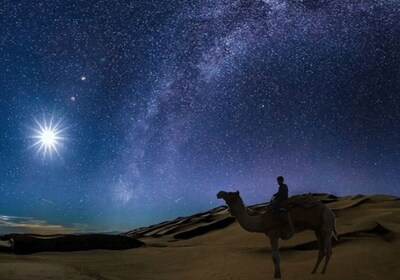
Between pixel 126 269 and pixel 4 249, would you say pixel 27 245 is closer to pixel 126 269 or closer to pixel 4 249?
pixel 4 249

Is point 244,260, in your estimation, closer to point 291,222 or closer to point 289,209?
point 291,222

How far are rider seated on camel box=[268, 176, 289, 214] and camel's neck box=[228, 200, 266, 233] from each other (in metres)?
0.55

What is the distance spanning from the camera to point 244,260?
1574 centimetres

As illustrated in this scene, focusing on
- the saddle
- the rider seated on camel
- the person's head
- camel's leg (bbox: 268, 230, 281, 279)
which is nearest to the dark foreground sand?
camel's leg (bbox: 268, 230, 281, 279)

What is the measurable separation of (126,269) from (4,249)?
8154 millimetres

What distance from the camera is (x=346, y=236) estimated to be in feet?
61.0

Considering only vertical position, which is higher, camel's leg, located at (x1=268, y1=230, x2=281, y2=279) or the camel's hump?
the camel's hump

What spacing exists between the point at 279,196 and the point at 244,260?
16.7ft

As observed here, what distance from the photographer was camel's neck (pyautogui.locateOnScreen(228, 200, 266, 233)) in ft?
39.0

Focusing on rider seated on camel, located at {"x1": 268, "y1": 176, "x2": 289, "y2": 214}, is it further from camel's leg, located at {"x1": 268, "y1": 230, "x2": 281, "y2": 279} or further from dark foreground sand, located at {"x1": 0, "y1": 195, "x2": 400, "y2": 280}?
dark foreground sand, located at {"x1": 0, "y1": 195, "x2": 400, "y2": 280}

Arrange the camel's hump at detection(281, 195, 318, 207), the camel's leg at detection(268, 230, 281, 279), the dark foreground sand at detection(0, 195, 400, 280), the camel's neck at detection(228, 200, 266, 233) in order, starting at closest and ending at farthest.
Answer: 1. the camel's leg at detection(268, 230, 281, 279)
2. the camel's hump at detection(281, 195, 318, 207)
3. the camel's neck at detection(228, 200, 266, 233)
4. the dark foreground sand at detection(0, 195, 400, 280)

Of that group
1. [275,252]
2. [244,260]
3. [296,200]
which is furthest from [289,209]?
[244,260]

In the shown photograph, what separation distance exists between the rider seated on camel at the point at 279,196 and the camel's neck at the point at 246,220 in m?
0.55

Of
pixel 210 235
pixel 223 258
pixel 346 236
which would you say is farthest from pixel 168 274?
pixel 210 235
